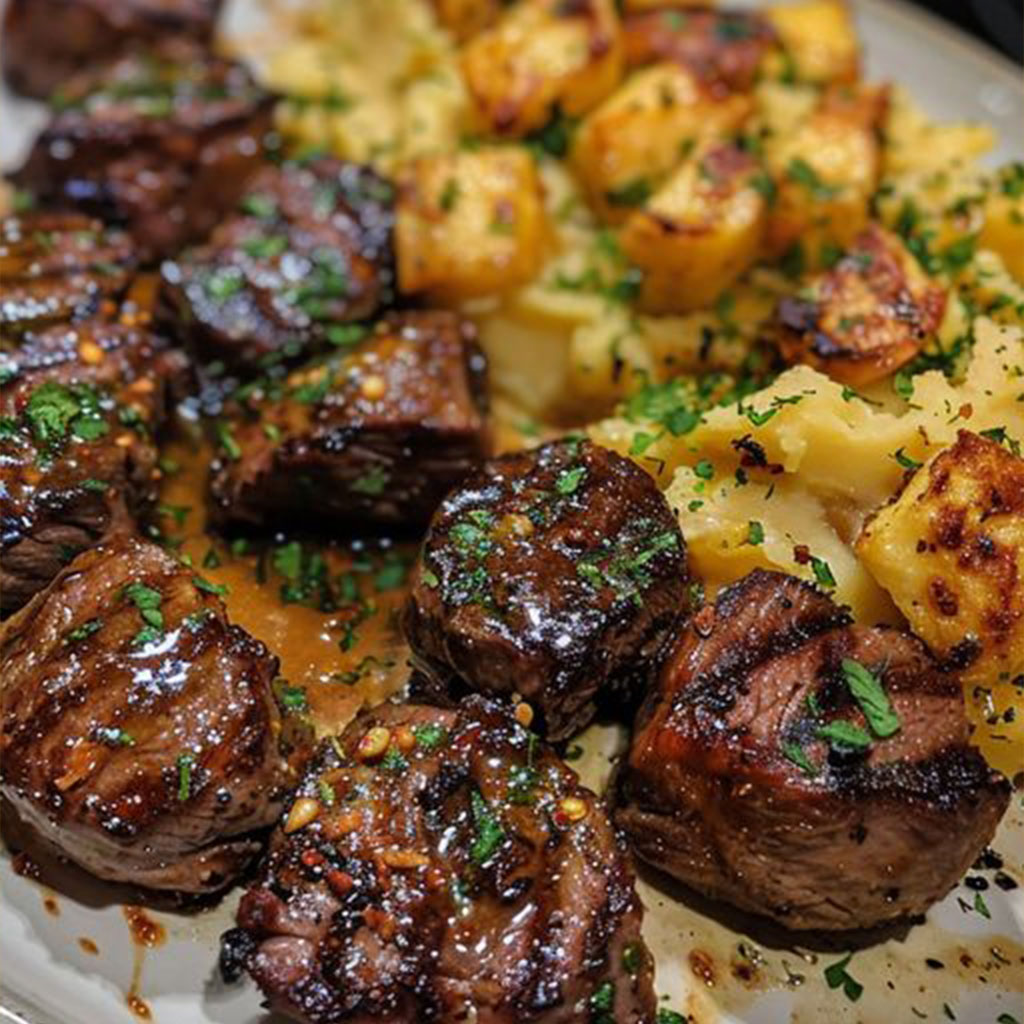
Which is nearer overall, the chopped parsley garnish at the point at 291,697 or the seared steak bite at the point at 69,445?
the chopped parsley garnish at the point at 291,697

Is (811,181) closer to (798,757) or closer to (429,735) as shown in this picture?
(798,757)

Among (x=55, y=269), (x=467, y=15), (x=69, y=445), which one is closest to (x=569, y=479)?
(x=69, y=445)

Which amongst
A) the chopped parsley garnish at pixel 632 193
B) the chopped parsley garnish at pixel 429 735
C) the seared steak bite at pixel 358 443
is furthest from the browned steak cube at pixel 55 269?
the chopped parsley garnish at pixel 429 735

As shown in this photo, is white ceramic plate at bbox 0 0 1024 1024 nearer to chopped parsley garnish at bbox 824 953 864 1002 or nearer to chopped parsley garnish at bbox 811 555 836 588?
chopped parsley garnish at bbox 824 953 864 1002

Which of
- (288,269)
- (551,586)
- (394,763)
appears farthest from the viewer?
(288,269)

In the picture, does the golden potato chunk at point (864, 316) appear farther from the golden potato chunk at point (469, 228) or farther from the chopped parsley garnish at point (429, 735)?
the chopped parsley garnish at point (429, 735)
